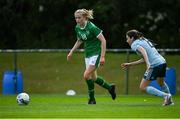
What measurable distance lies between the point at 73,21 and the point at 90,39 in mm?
18712

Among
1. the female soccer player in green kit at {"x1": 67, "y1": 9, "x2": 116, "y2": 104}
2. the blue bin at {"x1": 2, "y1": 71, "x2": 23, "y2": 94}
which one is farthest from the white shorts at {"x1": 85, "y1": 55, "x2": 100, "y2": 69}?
the blue bin at {"x1": 2, "y1": 71, "x2": 23, "y2": 94}

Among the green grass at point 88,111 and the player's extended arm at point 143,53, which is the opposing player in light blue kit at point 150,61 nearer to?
the player's extended arm at point 143,53

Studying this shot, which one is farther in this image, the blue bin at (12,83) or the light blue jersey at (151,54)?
the blue bin at (12,83)

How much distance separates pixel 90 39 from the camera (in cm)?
1978

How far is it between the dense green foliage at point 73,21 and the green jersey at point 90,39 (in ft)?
56.3

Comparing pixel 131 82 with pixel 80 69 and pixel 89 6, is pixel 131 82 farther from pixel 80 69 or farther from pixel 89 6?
pixel 89 6

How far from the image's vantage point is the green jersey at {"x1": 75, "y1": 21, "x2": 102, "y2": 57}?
19672mm

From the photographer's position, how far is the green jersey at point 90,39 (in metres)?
19.7

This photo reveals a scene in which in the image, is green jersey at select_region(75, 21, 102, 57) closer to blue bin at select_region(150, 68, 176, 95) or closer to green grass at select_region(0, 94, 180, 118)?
green grass at select_region(0, 94, 180, 118)

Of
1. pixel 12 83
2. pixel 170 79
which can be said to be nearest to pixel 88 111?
pixel 170 79

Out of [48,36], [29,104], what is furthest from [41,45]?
[29,104]

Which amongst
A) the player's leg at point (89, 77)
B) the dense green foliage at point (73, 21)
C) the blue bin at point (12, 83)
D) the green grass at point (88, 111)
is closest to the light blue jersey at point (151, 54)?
the green grass at point (88, 111)

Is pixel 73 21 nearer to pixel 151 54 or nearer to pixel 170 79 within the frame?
pixel 170 79

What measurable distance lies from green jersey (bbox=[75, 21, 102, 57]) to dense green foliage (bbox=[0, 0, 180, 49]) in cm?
1715
